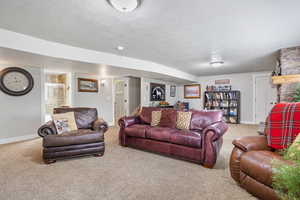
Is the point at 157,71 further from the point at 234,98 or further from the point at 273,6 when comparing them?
the point at 234,98

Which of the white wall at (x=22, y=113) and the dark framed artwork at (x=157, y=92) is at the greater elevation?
the dark framed artwork at (x=157, y=92)

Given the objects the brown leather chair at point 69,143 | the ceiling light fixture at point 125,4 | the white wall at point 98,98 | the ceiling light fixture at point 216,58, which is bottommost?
the brown leather chair at point 69,143

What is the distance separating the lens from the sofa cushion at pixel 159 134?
2878 mm

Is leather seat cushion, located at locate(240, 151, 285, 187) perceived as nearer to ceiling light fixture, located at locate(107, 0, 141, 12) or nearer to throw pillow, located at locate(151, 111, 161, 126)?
throw pillow, located at locate(151, 111, 161, 126)

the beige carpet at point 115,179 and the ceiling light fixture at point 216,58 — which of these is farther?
the ceiling light fixture at point 216,58

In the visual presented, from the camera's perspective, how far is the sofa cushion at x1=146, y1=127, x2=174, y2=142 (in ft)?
9.44

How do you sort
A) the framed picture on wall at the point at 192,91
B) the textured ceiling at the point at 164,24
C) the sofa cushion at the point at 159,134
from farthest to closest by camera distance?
the framed picture on wall at the point at 192,91 → the sofa cushion at the point at 159,134 → the textured ceiling at the point at 164,24

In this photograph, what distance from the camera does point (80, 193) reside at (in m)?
1.77

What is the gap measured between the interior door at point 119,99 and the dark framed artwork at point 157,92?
1211mm

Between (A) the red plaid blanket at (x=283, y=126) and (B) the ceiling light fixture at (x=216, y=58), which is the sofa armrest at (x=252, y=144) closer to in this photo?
(A) the red plaid blanket at (x=283, y=126)

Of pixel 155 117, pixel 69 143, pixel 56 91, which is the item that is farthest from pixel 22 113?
pixel 155 117

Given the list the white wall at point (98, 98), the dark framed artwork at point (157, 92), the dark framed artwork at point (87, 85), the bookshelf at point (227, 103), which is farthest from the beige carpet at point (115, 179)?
the bookshelf at point (227, 103)

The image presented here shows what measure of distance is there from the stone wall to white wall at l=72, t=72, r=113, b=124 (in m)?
5.23

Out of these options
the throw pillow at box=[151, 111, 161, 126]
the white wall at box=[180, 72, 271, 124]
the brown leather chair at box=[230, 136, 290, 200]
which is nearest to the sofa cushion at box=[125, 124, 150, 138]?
the throw pillow at box=[151, 111, 161, 126]
